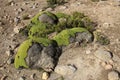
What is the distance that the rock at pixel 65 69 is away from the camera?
901 cm

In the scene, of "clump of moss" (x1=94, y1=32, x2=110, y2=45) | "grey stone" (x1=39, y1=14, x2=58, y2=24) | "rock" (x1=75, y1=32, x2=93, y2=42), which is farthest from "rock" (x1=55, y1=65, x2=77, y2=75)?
"grey stone" (x1=39, y1=14, x2=58, y2=24)

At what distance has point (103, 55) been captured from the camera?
9.35 meters

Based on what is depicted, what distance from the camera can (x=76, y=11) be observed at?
11992mm

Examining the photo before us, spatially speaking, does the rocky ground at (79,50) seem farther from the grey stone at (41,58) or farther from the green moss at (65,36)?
the green moss at (65,36)

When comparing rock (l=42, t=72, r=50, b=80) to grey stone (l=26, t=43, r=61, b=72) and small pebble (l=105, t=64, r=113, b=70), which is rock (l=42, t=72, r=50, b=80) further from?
small pebble (l=105, t=64, r=113, b=70)

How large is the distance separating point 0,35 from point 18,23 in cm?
112

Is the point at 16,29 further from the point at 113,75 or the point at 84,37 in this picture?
the point at 113,75

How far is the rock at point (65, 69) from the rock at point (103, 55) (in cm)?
95

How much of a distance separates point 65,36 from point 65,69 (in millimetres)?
1447

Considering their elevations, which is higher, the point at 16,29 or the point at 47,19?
the point at 47,19

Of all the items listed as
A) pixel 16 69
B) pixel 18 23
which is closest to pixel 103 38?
pixel 16 69

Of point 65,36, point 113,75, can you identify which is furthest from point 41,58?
point 113,75

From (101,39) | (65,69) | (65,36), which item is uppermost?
(65,36)

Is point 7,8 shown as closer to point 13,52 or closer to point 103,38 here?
point 13,52
